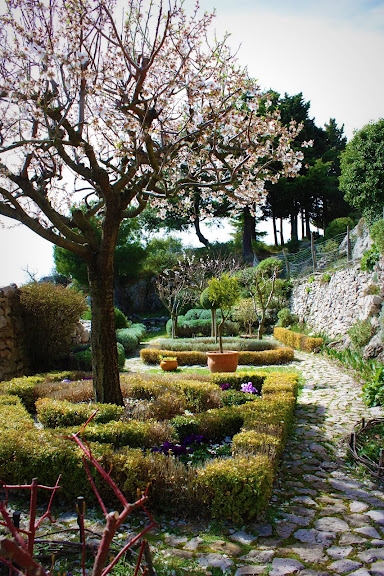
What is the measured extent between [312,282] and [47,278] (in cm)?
1796

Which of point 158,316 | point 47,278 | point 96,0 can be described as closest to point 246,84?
point 96,0

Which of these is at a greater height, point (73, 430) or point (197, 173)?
point (197, 173)

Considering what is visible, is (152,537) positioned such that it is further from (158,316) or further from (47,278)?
(47,278)

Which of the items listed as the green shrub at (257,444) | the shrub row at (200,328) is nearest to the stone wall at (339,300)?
the shrub row at (200,328)

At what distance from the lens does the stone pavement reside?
9.00ft

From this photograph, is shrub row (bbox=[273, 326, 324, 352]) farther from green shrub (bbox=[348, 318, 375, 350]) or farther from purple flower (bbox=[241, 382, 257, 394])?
purple flower (bbox=[241, 382, 257, 394])

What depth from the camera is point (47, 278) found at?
29.1m

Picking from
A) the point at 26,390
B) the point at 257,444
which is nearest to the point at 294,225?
the point at 26,390

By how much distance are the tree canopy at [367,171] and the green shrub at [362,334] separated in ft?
23.9

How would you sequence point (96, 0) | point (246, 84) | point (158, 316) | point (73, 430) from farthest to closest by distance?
point (158, 316) < point (246, 84) < point (96, 0) < point (73, 430)

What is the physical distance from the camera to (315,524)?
130 inches

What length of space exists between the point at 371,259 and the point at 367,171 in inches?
277

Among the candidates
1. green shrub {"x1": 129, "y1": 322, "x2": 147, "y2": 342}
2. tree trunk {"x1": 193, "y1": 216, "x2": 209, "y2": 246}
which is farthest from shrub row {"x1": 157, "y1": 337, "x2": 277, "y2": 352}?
tree trunk {"x1": 193, "y1": 216, "x2": 209, "y2": 246}

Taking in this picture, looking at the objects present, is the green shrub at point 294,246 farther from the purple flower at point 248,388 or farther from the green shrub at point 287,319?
the purple flower at point 248,388
